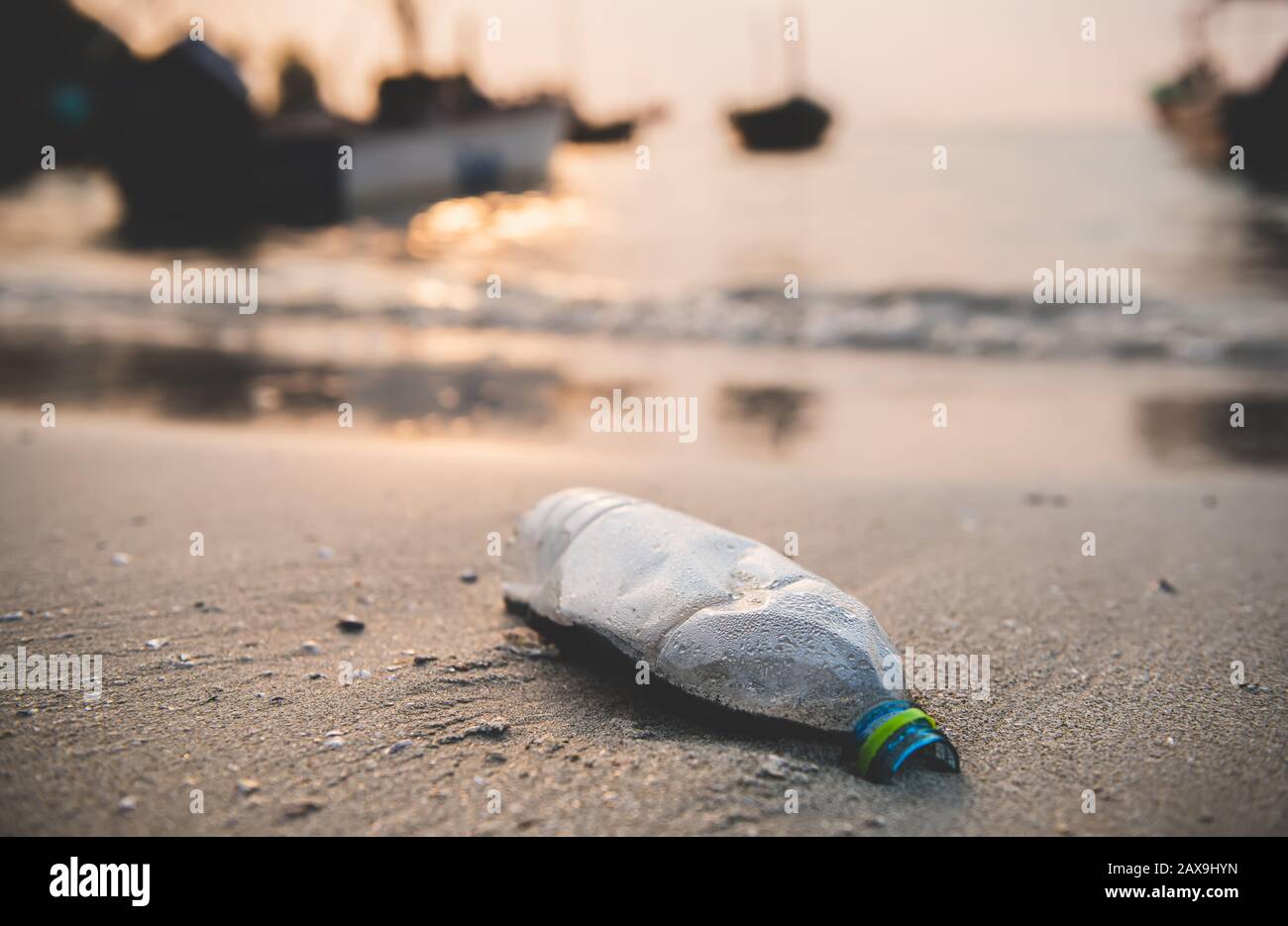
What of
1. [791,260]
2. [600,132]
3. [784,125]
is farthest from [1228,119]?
[600,132]

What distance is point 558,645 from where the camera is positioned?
2.53 meters

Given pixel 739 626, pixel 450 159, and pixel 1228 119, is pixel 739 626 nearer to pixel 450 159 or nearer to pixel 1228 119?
pixel 450 159

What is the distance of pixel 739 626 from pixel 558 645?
0.68 m

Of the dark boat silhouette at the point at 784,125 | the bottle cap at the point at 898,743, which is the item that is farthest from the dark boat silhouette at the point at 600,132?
the bottle cap at the point at 898,743

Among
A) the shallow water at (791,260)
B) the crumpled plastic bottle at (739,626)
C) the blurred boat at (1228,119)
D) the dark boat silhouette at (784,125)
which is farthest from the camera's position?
the dark boat silhouette at (784,125)

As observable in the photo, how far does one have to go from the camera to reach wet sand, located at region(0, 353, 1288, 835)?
1.84m

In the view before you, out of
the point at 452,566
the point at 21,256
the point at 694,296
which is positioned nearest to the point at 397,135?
the point at 21,256

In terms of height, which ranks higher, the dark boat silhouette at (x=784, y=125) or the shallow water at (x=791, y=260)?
the dark boat silhouette at (x=784, y=125)

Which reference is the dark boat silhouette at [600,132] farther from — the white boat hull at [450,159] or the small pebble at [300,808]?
the small pebble at [300,808]

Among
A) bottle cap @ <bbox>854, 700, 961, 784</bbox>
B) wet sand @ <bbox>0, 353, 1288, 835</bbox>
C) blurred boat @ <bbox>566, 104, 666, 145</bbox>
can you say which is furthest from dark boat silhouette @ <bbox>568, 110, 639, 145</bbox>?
bottle cap @ <bbox>854, 700, 961, 784</bbox>

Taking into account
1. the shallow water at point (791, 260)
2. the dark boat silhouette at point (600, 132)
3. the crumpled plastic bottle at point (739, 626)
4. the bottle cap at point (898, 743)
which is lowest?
the bottle cap at point (898, 743)

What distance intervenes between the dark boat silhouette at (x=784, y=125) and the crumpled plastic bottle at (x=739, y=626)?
6038 centimetres

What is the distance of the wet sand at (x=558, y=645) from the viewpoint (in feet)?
6.05
